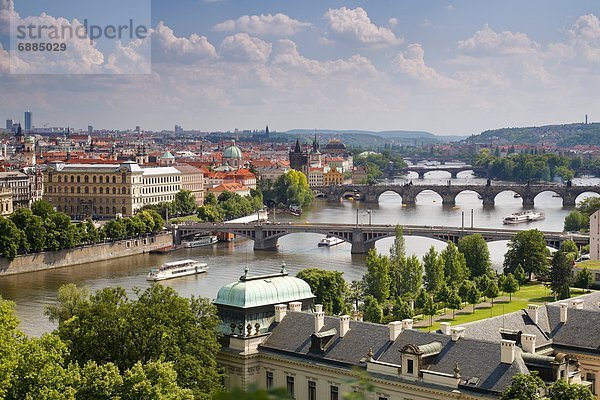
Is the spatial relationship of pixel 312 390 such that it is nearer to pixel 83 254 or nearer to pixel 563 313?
pixel 563 313

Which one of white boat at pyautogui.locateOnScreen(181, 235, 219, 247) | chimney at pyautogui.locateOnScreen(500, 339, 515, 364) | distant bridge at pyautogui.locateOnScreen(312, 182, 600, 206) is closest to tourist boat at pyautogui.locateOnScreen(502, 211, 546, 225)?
distant bridge at pyautogui.locateOnScreen(312, 182, 600, 206)

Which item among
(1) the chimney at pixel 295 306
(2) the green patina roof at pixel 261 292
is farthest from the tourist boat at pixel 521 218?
(1) the chimney at pixel 295 306

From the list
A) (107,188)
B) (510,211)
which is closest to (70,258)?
(107,188)

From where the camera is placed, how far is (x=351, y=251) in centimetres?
6912

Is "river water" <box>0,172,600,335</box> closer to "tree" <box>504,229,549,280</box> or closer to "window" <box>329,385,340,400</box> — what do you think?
"tree" <box>504,229,549,280</box>

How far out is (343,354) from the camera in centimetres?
2275

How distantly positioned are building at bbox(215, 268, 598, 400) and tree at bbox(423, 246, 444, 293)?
20.7 m

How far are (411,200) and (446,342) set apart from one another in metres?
96.7

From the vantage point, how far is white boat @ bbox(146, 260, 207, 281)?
185 ft

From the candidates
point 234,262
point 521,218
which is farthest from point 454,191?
point 234,262

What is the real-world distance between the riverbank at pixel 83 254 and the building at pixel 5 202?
446 inches

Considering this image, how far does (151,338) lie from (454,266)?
2715 cm

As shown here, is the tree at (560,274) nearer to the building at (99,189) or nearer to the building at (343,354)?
the building at (343,354)

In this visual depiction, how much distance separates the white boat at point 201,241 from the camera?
74000 millimetres
